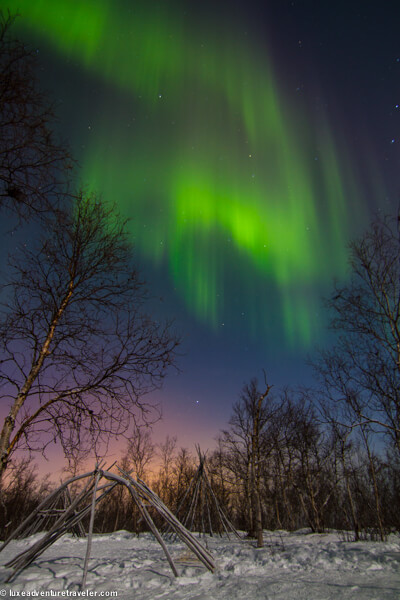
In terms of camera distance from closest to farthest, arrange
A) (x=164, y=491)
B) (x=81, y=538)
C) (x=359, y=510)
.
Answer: (x=81, y=538), (x=359, y=510), (x=164, y=491)

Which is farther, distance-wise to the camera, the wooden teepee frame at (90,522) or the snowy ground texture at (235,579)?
the wooden teepee frame at (90,522)

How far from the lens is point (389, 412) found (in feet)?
32.3

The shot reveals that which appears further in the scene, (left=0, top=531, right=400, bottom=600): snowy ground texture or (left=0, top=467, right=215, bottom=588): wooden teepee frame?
(left=0, top=467, right=215, bottom=588): wooden teepee frame

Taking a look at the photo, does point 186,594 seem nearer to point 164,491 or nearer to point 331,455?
point 331,455

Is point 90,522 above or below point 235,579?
Answer: above

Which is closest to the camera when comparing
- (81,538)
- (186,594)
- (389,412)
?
(186,594)

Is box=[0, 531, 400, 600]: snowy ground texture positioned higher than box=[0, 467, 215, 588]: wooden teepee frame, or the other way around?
box=[0, 467, 215, 588]: wooden teepee frame

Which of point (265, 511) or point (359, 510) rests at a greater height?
point (359, 510)

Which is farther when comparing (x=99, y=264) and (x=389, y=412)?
(x=389, y=412)

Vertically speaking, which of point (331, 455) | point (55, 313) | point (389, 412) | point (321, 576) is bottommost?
point (321, 576)

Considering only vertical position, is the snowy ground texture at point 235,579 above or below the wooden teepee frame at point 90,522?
below

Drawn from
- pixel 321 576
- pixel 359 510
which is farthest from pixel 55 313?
pixel 359 510

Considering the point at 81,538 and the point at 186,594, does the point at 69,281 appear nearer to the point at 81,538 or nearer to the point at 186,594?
the point at 186,594

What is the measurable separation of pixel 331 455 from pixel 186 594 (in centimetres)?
300
